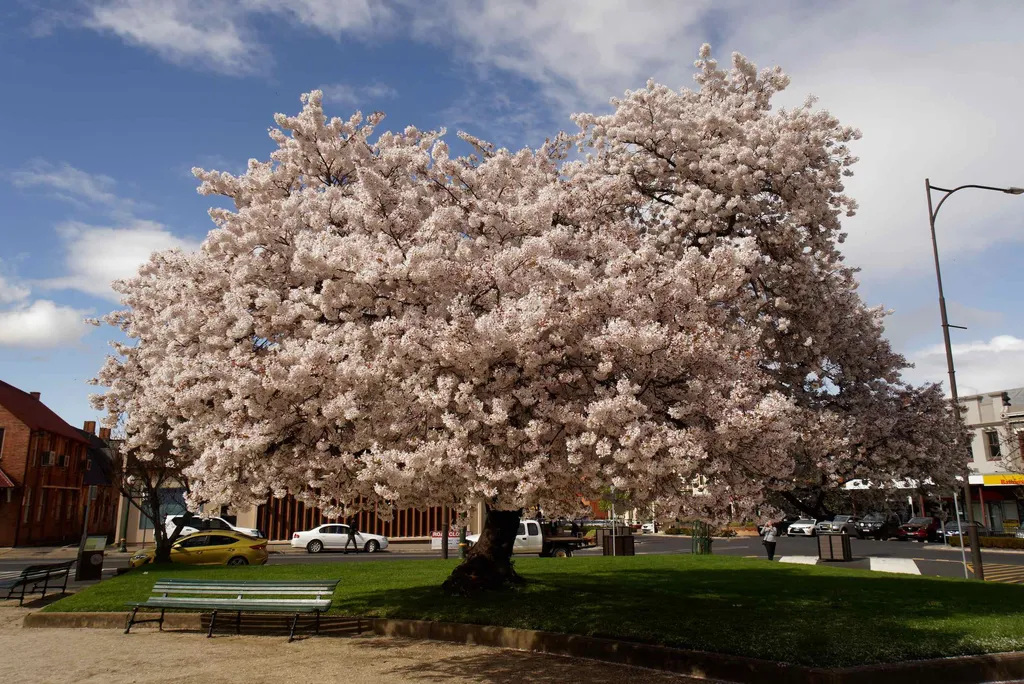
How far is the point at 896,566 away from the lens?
73.4 ft

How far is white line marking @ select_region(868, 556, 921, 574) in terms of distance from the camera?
21.9 meters

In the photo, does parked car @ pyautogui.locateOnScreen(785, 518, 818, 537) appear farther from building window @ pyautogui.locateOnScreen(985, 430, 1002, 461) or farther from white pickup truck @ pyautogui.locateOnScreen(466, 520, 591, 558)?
white pickup truck @ pyautogui.locateOnScreen(466, 520, 591, 558)

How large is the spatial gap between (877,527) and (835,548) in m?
30.3

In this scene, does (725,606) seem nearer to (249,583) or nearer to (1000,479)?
(249,583)

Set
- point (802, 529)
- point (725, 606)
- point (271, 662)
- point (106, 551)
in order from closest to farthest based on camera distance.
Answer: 1. point (271, 662)
2. point (725, 606)
3. point (106, 551)
4. point (802, 529)

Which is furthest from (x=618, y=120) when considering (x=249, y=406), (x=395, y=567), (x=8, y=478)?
(x=8, y=478)

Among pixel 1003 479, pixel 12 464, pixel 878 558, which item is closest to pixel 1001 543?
pixel 1003 479

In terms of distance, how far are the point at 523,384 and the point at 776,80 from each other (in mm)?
12114

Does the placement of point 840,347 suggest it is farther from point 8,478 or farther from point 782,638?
point 8,478

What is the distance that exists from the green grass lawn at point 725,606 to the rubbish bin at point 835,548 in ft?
14.2

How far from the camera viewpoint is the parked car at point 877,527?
4856cm

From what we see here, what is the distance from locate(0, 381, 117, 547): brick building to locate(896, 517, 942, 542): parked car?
51917 mm

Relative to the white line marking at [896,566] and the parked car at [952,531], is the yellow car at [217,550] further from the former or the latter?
the parked car at [952,531]

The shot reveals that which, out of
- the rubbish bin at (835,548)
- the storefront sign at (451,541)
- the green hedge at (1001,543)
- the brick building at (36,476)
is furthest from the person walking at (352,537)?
the green hedge at (1001,543)
